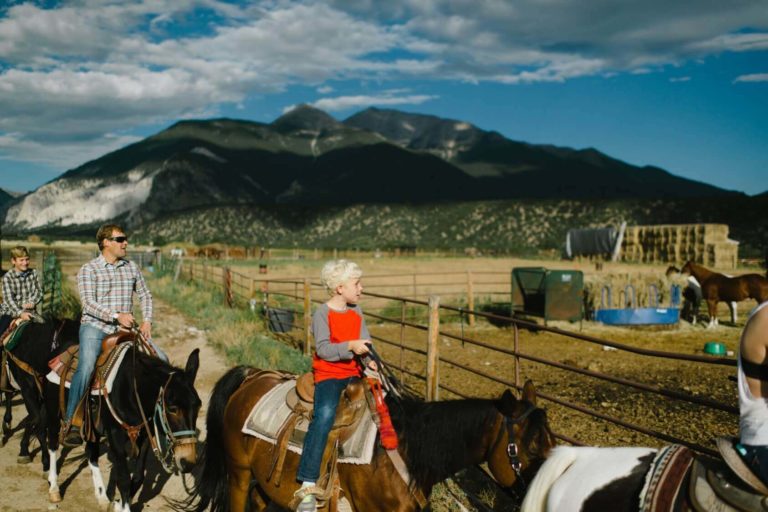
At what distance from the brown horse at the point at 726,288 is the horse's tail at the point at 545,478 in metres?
15.6

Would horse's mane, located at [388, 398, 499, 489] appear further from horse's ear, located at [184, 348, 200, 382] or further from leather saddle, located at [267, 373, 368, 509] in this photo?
horse's ear, located at [184, 348, 200, 382]

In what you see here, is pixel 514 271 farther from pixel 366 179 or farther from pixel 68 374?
pixel 366 179

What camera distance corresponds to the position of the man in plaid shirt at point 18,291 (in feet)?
21.1

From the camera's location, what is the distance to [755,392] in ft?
7.04

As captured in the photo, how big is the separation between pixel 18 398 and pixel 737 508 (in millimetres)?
9806

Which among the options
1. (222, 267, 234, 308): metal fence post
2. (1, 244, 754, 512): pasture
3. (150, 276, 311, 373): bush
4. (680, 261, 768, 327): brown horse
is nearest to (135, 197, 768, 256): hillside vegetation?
(680, 261, 768, 327): brown horse

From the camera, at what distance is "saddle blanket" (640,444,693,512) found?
7.36ft

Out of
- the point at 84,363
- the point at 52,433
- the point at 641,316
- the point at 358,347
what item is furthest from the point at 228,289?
the point at 358,347

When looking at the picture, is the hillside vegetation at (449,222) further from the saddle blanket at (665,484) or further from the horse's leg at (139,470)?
the saddle blanket at (665,484)

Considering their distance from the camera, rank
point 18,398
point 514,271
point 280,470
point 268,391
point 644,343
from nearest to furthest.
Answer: point 280,470 → point 268,391 → point 18,398 → point 644,343 → point 514,271

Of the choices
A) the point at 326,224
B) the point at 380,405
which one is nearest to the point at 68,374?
the point at 380,405

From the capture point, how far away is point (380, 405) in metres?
3.40

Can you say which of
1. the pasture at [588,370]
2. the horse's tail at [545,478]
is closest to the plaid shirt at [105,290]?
the pasture at [588,370]

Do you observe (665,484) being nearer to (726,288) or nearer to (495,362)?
(495,362)
